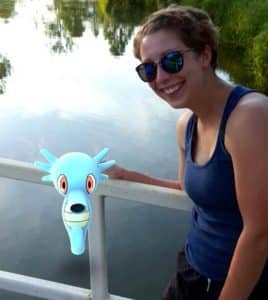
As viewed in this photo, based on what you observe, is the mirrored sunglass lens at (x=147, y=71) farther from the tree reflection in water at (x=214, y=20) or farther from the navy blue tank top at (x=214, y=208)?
the tree reflection in water at (x=214, y=20)

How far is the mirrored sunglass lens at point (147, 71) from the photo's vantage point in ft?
3.23

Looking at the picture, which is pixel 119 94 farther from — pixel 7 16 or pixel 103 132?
pixel 7 16

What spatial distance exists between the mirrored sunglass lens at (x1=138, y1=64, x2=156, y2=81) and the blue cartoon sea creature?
0.20 meters

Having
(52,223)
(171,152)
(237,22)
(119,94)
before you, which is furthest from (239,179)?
(237,22)

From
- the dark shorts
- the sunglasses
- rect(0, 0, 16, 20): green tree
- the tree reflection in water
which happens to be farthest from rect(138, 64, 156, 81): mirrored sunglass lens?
rect(0, 0, 16, 20): green tree

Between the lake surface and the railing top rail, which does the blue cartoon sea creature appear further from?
the lake surface

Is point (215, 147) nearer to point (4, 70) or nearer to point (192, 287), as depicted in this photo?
point (192, 287)

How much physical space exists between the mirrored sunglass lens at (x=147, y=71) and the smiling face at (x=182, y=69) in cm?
1

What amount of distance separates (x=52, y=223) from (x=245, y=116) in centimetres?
403

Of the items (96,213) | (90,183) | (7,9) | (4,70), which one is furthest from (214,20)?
(90,183)

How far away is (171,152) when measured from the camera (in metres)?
6.29

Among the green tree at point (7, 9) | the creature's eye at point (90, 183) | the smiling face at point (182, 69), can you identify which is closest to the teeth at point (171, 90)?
the smiling face at point (182, 69)

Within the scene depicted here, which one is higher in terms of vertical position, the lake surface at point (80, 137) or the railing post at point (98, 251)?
the railing post at point (98, 251)

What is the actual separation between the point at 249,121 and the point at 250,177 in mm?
98
